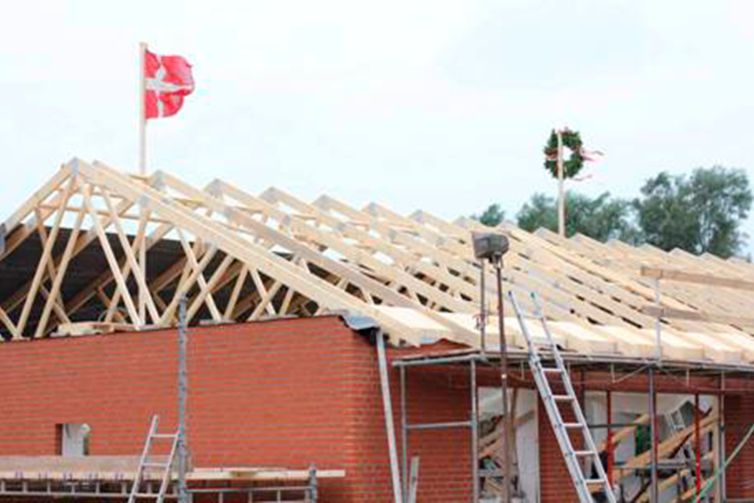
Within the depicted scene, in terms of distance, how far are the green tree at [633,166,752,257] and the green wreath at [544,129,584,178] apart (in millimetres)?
24576

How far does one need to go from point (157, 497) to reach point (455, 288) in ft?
18.5

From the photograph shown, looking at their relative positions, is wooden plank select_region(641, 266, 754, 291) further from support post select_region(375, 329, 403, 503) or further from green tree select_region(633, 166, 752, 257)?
green tree select_region(633, 166, 752, 257)

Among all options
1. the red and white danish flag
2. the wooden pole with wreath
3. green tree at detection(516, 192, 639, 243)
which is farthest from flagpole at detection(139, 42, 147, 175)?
green tree at detection(516, 192, 639, 243)

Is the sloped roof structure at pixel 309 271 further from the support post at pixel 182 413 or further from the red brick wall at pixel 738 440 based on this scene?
the support post at pixel 182 413

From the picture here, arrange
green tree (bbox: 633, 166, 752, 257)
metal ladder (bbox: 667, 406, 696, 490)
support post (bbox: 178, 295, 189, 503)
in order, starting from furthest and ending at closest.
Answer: green tree (bbox: 633, 166, 752, 257) → metal ladder (bbox: 667, 406, 696, 490) → support post (bbox: 178, 295, 189, 503)

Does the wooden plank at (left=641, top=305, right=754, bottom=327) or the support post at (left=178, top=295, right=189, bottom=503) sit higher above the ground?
the wooden plank at (left=641, top=305, right=754, bottom=327)

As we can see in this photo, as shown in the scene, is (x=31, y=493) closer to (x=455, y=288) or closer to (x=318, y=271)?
(x=455, y=288)

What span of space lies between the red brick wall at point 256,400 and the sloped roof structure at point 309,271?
1.88 ft

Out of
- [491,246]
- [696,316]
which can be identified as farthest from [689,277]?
[491,246]

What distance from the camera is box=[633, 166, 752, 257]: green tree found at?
2564 inches

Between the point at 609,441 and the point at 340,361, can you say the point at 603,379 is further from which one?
the point at 340,361

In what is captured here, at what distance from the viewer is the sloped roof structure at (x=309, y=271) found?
18.7 m

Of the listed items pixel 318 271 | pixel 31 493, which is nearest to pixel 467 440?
pixel 31 493

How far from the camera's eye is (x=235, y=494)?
686 inches
